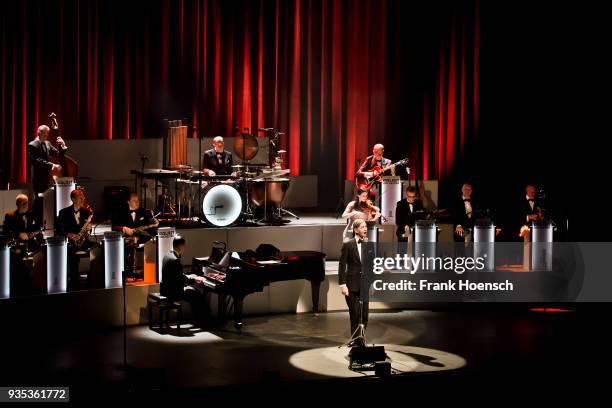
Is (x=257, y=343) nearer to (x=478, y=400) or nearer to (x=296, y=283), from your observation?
(x=296, y=283)

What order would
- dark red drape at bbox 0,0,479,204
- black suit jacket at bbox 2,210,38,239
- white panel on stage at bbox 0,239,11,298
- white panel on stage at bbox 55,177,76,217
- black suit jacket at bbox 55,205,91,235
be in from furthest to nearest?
dark red drape at bbox 0,0,479,204, white panel on stage at bbox 55,177,76,217, black suit jacket at bbox 55,205,91,235, black suit jacket at bbox 2,210,38,239, white panel on stage at bbox 0,239,11,298

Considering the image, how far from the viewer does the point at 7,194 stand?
11844 millimetres

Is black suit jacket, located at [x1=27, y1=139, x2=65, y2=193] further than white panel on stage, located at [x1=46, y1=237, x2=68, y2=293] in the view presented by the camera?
Yes

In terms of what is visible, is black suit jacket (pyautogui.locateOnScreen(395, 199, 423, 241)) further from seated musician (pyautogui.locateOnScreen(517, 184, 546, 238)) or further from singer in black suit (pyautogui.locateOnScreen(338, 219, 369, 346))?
singer in black suit (pyautogui.locateOnScreen(338, 219, 369, 346))

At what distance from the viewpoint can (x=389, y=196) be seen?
12289 millimetres

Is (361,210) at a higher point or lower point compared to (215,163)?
lower

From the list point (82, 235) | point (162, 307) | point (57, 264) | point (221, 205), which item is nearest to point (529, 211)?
point (221, 205)

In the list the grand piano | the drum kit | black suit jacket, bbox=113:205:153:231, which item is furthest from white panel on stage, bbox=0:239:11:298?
the drum kit

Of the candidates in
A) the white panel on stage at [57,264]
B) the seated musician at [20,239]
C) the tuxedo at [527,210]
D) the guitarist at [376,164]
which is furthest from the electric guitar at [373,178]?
the seated musician at [20,239]

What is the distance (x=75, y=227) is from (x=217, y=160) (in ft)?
7.60

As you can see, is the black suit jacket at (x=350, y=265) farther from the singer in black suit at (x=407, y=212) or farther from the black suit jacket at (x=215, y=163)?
the black suit jacket at (x=215, y=163)

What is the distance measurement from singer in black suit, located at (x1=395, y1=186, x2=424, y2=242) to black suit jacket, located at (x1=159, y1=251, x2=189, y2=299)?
278cm

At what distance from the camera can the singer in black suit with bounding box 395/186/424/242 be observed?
1177 cm

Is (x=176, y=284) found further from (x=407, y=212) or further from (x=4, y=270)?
(x=407, y=212)
